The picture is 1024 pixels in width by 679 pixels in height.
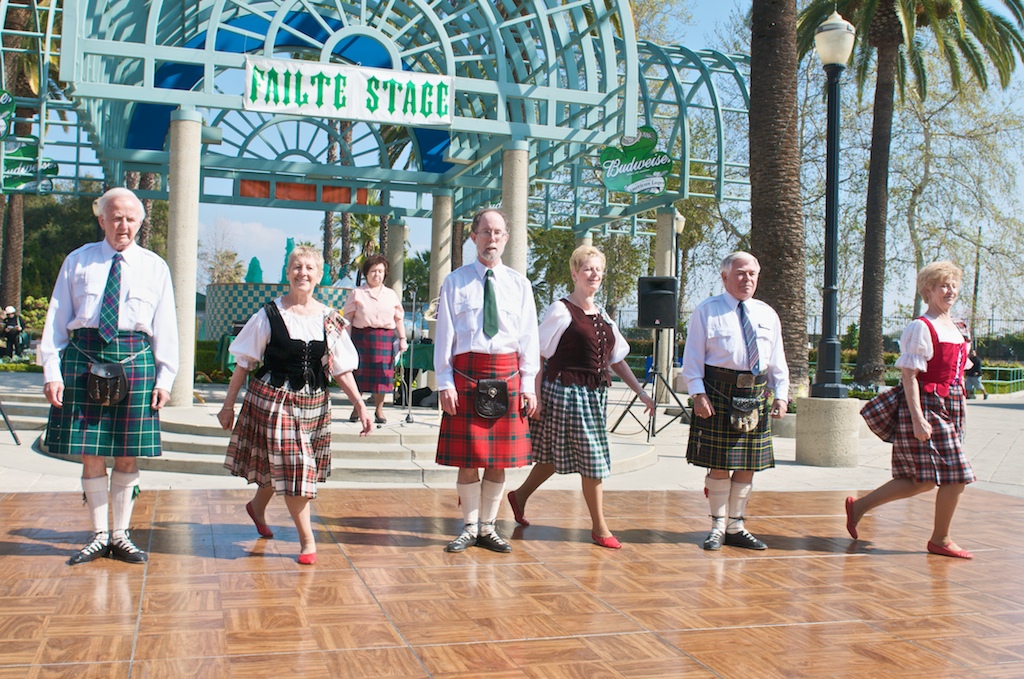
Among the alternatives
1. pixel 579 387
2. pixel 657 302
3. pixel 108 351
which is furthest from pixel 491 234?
pixel 657 302

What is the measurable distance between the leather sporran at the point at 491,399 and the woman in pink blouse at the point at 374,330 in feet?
13.2

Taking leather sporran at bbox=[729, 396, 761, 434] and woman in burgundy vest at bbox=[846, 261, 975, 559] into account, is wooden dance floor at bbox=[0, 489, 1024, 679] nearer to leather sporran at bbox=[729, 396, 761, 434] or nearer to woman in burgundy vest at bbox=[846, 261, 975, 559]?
woman in burgundy vest at bbox=[846, 261, 975, 559]

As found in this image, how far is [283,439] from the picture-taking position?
5.10 metres

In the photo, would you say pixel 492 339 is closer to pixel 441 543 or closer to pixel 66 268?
pixel 441 543

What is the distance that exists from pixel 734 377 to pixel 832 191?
5304 millimetres

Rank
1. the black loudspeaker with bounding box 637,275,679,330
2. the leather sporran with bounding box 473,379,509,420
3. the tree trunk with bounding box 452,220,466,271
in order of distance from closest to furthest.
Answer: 1. the leather sporran with bounding box 473,379,509,420
2. the black loudspeaker with bounding box 637,275,679,330
3. the tree trunk with bounding box 452,220,466,271

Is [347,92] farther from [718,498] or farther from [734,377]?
[718,498]

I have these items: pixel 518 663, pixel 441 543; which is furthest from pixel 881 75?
pixel 518 663

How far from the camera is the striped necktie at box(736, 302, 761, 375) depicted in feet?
19.0

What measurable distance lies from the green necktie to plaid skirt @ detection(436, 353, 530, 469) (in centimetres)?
14

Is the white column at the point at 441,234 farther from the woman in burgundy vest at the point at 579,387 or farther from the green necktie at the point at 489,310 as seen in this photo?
the green necktie at the point at 489,310

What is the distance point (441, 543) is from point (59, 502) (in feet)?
9.40

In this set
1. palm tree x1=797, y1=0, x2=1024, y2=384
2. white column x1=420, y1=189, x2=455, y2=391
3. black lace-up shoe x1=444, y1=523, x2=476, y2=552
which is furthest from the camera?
palm tree x1=797, y1=0, x2=1024, y2=384

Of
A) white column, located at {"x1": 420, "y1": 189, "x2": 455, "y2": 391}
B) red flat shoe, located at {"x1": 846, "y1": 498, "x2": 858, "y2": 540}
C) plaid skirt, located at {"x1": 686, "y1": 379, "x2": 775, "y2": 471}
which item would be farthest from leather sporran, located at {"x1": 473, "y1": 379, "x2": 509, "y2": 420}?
white column, located at {"x1": 420, "y1": 189, "x2": 455, "y2": 391}
